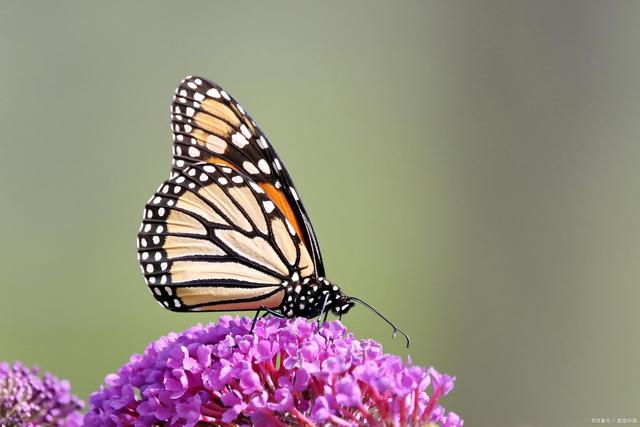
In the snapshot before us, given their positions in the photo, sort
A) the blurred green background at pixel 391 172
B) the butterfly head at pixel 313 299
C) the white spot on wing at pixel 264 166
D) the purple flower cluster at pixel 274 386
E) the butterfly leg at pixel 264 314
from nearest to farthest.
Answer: the purple flower cluster at pixel 274 386, the butterfly leg at pixel 264 314, the butterfly head at pixel 313 299, the white spot on wing at pixel 264 166, the blurred green background at pixel 391 172

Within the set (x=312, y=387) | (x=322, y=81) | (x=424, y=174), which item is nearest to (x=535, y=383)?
(x=424, y=174)

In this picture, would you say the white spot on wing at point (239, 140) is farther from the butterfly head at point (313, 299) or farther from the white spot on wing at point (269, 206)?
the butterfly head at point (313, 299)

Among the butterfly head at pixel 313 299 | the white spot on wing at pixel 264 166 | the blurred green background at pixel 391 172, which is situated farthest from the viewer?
the blurred green background at pixel 391 172

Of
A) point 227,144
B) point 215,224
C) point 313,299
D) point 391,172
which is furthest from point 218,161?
point 391,172

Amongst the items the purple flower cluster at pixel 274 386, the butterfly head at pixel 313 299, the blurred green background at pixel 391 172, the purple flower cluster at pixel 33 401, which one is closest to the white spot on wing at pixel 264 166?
the butterfly head at pixel 313 299

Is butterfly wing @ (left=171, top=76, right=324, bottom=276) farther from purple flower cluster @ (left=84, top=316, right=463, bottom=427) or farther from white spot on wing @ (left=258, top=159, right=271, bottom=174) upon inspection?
purple flower cluster @ (left=84, top=316, right=463, bottom=427)

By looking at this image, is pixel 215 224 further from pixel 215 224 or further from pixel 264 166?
pixel 264 166

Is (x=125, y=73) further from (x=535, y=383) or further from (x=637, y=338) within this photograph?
(x=637, y=338)
